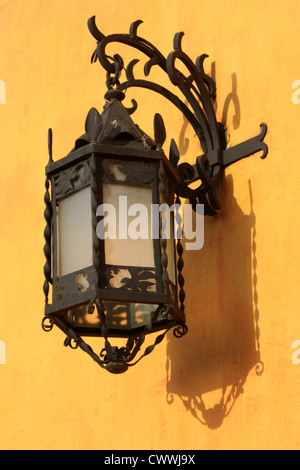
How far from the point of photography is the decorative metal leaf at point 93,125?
306 cm

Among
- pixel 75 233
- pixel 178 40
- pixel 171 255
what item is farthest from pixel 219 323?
pixel 178 40

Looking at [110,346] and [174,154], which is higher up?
[174,154]

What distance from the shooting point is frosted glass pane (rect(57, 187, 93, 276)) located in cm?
300

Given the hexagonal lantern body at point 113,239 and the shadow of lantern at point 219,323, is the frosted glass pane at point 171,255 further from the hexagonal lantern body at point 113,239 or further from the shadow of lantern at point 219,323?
the shadow of lantern at point 219,323

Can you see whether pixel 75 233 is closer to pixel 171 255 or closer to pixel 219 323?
pixel 171 255

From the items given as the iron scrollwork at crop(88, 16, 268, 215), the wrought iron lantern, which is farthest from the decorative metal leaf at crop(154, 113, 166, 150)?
the iron scrollwork at crop(88, 16, 268, 215)

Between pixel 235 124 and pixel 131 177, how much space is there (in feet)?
1.62

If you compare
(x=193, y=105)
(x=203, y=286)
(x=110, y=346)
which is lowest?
(x=110, y=346)

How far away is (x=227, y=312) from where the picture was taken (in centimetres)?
321

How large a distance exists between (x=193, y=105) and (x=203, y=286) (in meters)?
0.55

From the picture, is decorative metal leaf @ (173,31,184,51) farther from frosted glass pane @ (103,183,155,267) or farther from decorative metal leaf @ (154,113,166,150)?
frosted glass pane @ (103,183,155,267)

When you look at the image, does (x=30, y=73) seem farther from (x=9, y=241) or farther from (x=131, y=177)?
(x=131, y=177)

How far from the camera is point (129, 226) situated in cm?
299

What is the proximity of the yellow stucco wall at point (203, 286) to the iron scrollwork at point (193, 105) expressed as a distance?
0.13 feet
